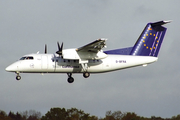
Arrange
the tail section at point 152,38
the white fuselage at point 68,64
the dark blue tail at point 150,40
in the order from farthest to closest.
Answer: the tail section at point 152,38 < the dark blue tail at point 150,40 < the white fuselage at point 68,64

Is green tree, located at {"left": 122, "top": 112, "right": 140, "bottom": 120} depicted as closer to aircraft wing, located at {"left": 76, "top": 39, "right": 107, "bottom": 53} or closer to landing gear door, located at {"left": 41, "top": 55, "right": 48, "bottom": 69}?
aircraft wing, located at {"left": 76, "top": 39, "right": 107, "bottom": 53}

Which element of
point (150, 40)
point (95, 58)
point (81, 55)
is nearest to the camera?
point (81, 55)

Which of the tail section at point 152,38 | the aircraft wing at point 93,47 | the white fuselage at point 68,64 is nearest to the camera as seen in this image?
the aircraft wing at point 93,47

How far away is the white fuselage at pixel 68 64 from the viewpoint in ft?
122

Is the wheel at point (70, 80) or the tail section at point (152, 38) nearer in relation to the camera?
the wheel at point (70, 80)

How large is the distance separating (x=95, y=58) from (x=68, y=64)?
227 centimetres

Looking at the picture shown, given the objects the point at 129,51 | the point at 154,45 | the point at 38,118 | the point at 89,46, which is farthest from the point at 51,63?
the point at 38,118

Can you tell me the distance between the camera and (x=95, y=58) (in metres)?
37.9

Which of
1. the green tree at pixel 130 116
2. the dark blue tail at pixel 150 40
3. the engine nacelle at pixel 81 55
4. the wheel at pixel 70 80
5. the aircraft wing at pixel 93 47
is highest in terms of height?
the dark blue tail at pixel 150 40

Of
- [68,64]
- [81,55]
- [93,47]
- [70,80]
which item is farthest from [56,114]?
[93,47]

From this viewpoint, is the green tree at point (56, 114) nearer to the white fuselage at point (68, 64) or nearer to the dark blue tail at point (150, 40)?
the white fuselage at point (68, 64)

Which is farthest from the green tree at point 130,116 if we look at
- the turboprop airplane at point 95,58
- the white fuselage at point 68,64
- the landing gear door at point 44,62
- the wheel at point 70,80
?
the landing gear door at point 44,62

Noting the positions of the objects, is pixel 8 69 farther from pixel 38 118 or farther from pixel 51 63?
pixel 38 118

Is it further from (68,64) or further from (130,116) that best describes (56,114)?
(68,64)
